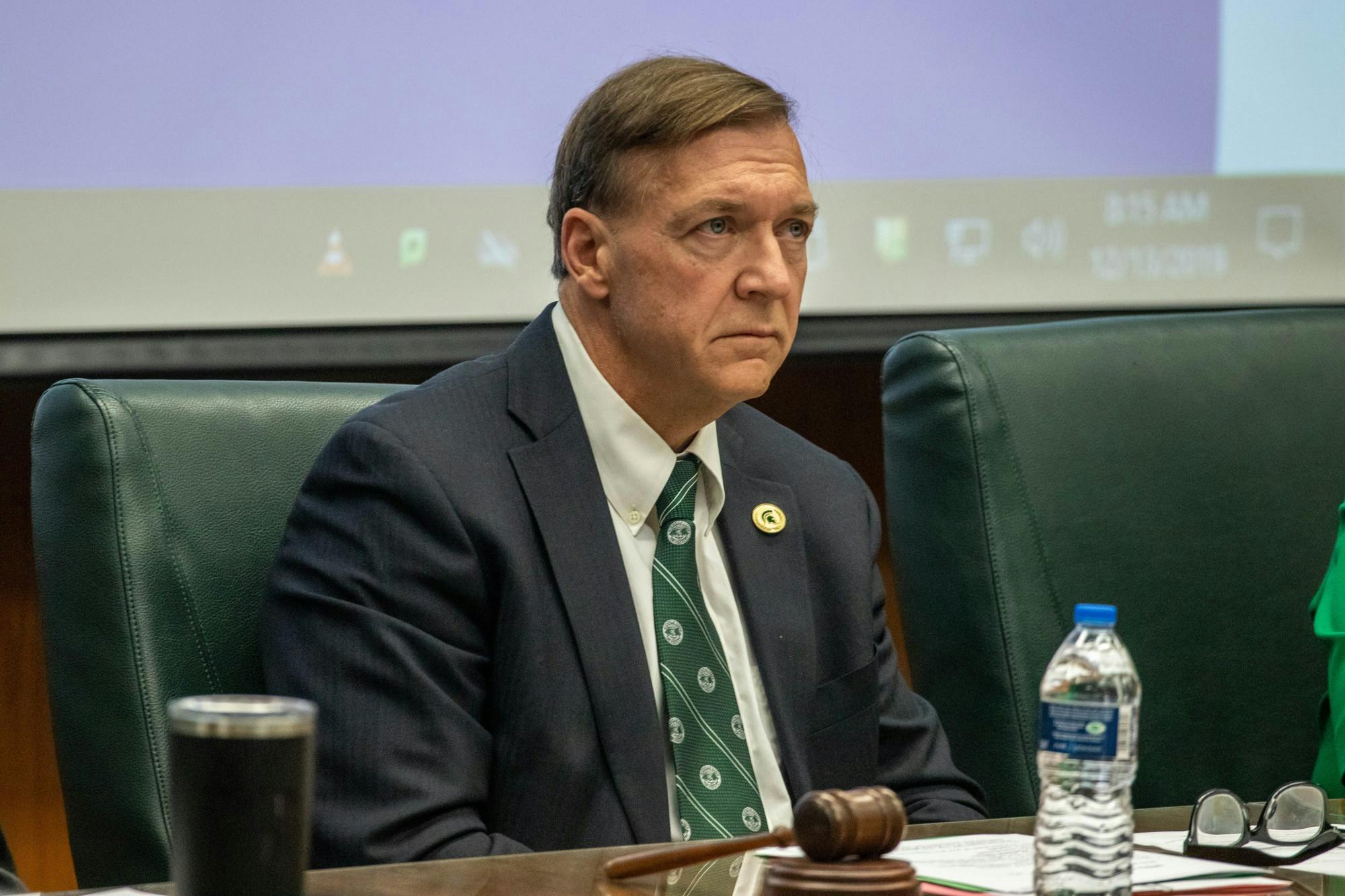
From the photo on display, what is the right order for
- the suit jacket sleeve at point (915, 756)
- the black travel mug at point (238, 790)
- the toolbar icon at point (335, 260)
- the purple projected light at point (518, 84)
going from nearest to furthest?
the black travel mug at point (238, 790)
the suit jacket sleeve at point (915, 756)
the purple projected light at point (518, 84)
the toolbar icon at point (335, 260)

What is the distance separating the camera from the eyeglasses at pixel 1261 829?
1.33 metres

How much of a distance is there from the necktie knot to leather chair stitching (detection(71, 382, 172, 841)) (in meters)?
0.55

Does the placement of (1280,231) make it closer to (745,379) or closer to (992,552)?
(992,552)

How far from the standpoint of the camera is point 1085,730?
109 centimetres

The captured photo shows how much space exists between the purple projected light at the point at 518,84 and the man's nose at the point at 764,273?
0.90 m

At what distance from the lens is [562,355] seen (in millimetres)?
1934

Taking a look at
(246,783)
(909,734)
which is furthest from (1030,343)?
(246,783)

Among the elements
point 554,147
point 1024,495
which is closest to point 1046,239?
point 554,147

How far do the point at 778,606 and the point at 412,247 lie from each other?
3.56 feet

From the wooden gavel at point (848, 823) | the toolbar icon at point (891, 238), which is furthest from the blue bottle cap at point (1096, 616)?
the toolbar icon at point (891, 238)

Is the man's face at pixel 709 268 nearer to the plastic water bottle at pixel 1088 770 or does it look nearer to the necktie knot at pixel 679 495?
the necktie knot at pixel 679 495

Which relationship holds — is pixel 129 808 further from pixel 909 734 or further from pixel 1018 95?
Answer: pixel 1018 95

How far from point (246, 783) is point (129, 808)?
0.94 metres

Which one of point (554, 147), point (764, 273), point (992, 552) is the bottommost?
point (992, 552)
